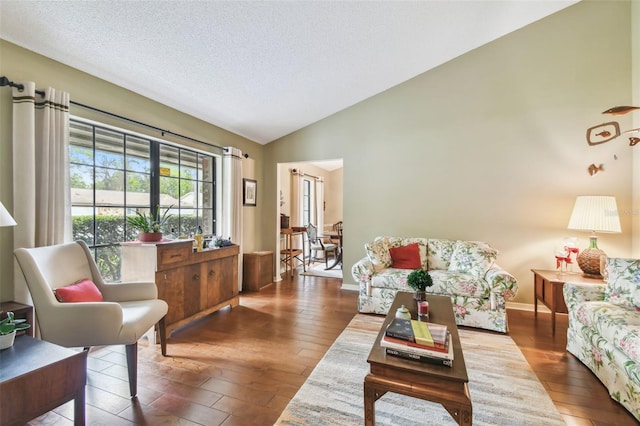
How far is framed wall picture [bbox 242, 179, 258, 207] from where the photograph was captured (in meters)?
4.52

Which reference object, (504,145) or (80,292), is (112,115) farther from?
(504,145)

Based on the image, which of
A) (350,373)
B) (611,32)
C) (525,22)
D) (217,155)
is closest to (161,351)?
(350,373)

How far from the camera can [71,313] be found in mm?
1702

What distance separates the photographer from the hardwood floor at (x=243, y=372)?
1659 mm

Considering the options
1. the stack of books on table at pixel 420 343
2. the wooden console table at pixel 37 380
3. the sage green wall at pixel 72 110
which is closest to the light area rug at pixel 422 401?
the stack of books on table at pixel 420 343

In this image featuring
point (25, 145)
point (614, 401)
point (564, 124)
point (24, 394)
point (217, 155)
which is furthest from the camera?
point (217, 155)

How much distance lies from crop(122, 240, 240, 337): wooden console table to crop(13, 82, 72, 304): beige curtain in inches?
22.9

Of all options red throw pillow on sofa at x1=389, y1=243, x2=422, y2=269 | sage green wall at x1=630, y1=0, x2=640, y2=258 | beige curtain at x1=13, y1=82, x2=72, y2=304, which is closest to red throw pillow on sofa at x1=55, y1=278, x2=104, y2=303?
beige curtain at x1=13, y1=82, x2=72, y2=304

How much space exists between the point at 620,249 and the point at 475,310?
1.93m

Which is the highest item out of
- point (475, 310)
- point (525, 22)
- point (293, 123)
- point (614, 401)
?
point (525, 22)

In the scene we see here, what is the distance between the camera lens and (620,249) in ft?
10.5

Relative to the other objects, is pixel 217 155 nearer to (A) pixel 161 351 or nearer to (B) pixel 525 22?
(A) pixel 161 351

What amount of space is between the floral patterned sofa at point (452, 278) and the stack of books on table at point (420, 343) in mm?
1638

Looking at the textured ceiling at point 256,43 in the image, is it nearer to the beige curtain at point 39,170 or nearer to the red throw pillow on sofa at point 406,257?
the beige curtain at point 39,170
